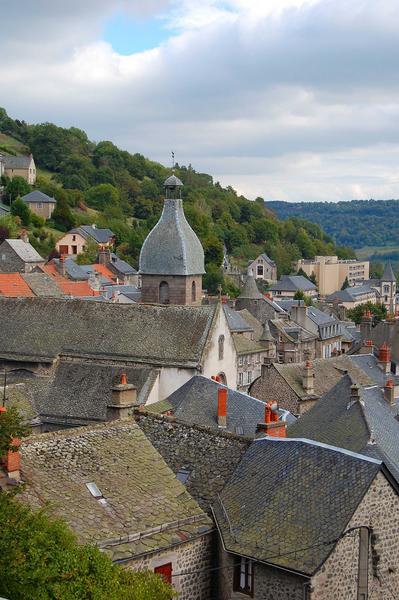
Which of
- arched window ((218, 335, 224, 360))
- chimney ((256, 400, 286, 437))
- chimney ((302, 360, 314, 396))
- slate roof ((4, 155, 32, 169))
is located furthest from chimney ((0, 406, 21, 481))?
slate roof ((4, 155, 32, 169))

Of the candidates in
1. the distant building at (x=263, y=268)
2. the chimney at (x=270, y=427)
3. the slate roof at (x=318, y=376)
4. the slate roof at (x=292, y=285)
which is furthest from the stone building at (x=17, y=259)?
the distant building at (x=263, y=268)

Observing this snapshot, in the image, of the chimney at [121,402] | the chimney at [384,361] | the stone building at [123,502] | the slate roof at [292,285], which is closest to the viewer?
the stone building at [123,502]

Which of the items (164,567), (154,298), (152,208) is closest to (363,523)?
(164,567)

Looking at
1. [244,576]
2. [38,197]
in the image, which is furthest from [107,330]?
[38,197]

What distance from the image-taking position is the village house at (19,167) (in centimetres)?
14850

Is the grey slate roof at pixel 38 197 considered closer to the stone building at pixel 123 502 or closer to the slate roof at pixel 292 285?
the slate roof at pixel 292 285

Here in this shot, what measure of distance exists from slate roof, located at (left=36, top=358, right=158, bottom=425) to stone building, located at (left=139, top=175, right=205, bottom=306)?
9.85 meters

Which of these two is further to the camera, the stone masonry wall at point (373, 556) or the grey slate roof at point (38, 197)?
the grey slate roof at point (38, 197)

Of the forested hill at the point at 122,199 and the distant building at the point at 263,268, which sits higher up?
the forested hill at the point at 122,199

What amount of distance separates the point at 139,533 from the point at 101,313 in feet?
75.3

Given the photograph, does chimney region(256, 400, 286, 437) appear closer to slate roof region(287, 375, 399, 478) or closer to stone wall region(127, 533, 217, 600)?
stone wall region(127, 533, 217, 600)

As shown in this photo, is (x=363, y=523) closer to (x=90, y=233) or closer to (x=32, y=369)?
(x=32, y=369)

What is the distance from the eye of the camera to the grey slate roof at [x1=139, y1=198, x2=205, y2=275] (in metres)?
45.9

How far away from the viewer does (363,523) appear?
1656 centimetres
